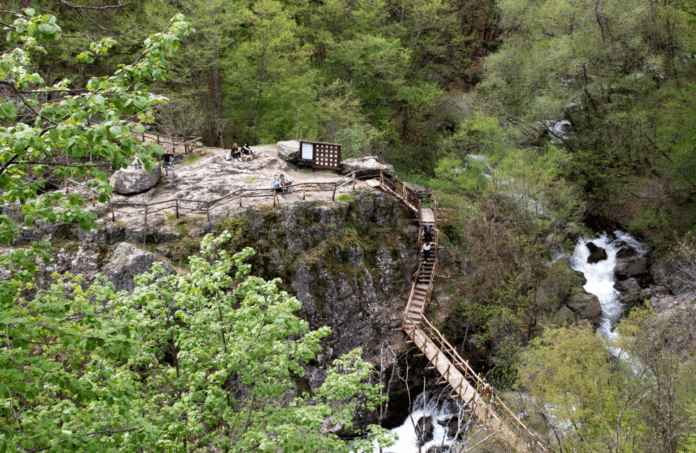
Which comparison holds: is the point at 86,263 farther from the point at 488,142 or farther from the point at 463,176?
the point at 488,142

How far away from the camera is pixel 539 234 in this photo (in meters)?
21.2

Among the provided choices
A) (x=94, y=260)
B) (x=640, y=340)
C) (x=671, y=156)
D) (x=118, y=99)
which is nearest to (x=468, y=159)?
(x=671, y=156)

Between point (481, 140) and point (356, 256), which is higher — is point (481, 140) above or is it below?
above

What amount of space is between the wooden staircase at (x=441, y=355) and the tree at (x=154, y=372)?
21.5 feet

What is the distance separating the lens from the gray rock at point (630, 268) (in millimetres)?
23906

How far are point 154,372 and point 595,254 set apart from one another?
83.3ft

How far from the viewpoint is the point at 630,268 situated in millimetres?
24000

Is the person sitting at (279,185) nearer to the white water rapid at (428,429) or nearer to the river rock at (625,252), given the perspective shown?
the white water rapid at (428,429)

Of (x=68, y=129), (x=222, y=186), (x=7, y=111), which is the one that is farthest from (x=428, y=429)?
(x=7, y=111)

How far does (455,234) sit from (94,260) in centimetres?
1727

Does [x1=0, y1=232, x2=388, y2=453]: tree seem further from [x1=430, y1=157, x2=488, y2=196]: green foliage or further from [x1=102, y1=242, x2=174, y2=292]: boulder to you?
[x1=430, y1=157, x2=488, y2=196]: green foliage

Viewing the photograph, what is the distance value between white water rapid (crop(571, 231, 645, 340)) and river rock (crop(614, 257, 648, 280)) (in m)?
0.34

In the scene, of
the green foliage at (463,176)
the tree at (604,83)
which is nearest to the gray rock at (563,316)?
the green foliage at (463,176)

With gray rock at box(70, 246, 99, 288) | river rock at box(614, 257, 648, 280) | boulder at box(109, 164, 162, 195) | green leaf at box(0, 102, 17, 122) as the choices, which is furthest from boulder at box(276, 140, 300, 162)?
river rock at box(614, 257, 648, 280)
